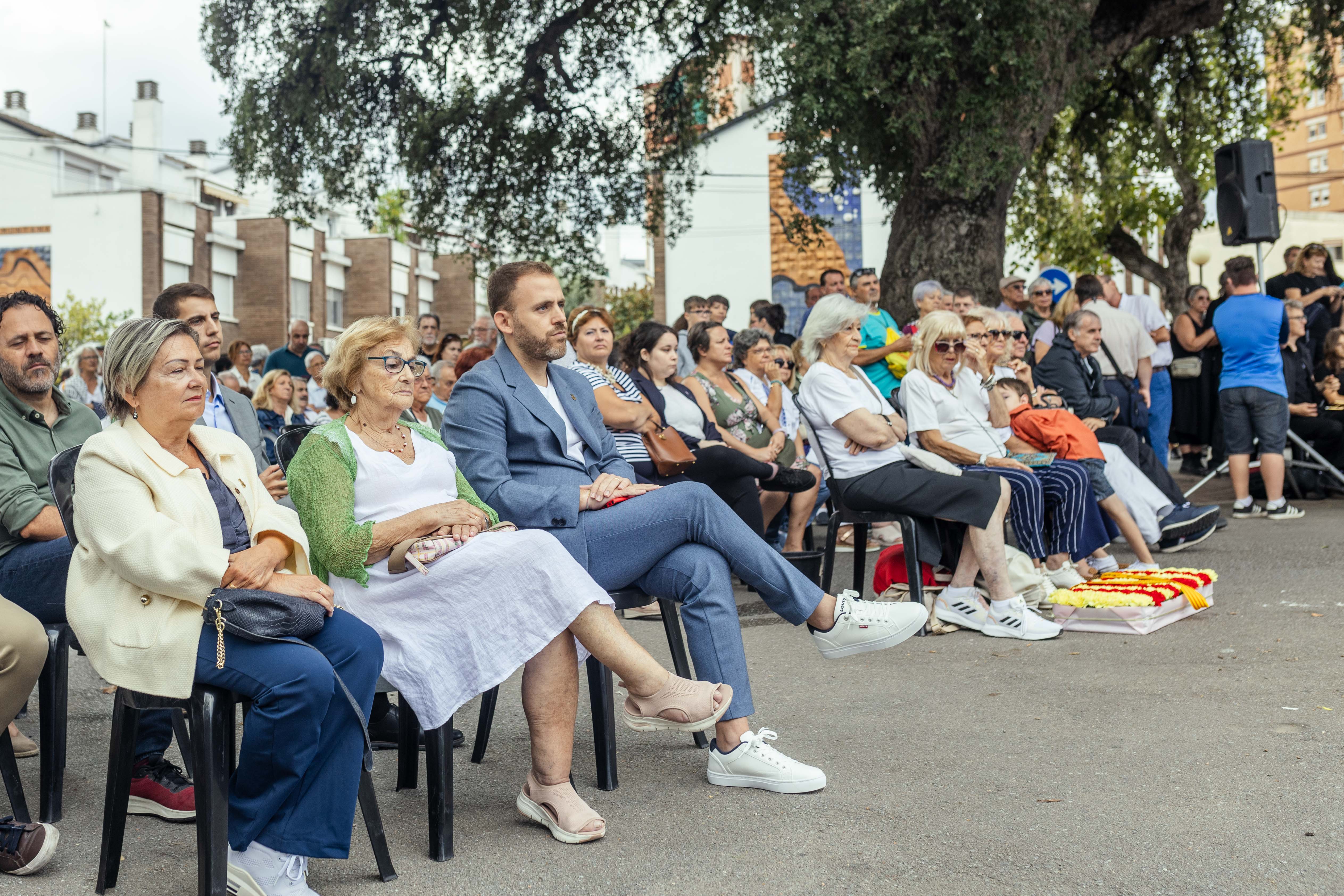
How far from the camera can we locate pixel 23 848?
336 centimetres

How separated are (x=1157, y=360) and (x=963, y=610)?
759 cm

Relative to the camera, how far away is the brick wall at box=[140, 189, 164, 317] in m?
43.6

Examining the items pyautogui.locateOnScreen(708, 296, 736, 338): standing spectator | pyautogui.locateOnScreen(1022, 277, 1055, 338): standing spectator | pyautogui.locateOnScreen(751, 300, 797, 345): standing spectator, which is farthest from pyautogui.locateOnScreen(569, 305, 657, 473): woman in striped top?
pyautogui.locateOnScreen(1022, 277, 1055, 338): standing spectator

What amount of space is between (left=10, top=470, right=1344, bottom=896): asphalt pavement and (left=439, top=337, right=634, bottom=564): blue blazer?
896mm

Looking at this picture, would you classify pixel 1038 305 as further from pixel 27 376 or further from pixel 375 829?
pixel 375 829

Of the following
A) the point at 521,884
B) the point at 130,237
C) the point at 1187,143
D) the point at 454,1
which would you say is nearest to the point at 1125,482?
the point at 521,884

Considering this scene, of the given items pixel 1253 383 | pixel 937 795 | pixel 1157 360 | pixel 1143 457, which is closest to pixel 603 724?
pixel 937 795

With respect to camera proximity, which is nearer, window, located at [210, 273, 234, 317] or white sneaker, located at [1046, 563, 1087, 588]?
white sneaker, located at [1046, 563, 1087, 588]

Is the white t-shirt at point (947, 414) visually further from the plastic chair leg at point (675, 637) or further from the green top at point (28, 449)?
the green top at point (28, 449)

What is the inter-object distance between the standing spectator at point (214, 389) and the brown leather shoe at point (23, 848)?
1395mm

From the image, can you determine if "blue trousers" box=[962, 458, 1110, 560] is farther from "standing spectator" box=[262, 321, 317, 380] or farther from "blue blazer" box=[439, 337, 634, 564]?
"standing spectator" box=[262, 321, 317, 380]

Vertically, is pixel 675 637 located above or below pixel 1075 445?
below

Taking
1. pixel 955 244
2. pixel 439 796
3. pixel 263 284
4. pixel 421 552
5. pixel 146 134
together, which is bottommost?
pixel 439 796

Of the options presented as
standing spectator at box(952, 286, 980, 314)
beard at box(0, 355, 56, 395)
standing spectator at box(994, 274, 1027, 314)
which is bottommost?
beard at box(0, 355, 56, 395)
